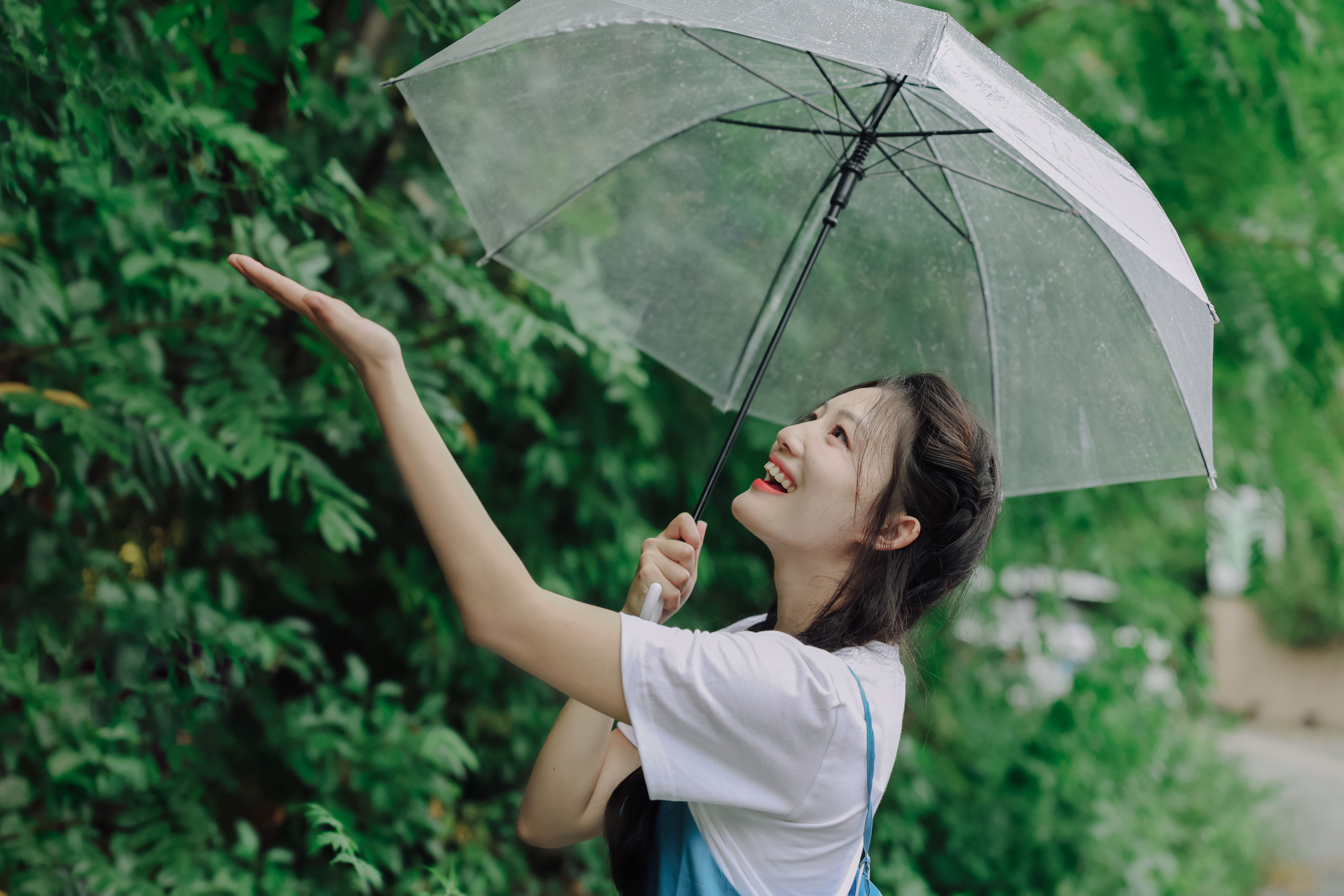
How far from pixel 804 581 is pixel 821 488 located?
0.55ft

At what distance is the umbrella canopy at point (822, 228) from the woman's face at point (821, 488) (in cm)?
47

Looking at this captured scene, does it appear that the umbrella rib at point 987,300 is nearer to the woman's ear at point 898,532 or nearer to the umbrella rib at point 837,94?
the umbrella rib at point 837,94

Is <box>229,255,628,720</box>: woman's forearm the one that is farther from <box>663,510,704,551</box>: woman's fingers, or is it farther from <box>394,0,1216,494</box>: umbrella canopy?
<box>394,0,1216,494</box>: umbrella canopy

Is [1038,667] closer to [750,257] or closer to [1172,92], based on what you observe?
[1172,92]

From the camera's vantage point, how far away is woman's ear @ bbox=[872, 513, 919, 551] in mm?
1591

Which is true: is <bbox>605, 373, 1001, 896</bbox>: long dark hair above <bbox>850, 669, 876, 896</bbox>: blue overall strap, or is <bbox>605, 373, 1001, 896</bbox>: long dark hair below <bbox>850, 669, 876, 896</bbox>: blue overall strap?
above

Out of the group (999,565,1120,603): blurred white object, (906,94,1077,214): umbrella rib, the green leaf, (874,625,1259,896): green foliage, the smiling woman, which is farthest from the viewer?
(874,625,1259,896): green foliage

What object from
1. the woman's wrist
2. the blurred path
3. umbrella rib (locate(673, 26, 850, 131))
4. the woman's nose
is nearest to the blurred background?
the woman's nose

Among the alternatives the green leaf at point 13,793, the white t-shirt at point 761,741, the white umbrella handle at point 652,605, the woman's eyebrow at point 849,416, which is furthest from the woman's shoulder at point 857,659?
the green leaf at point 13,793

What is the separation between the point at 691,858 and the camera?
1.46m

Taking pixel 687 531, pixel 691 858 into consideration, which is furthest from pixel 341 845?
pixel 687 531

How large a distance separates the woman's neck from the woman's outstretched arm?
1.57 ft

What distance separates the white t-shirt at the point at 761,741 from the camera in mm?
1273

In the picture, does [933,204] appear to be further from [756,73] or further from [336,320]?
[336,320]
